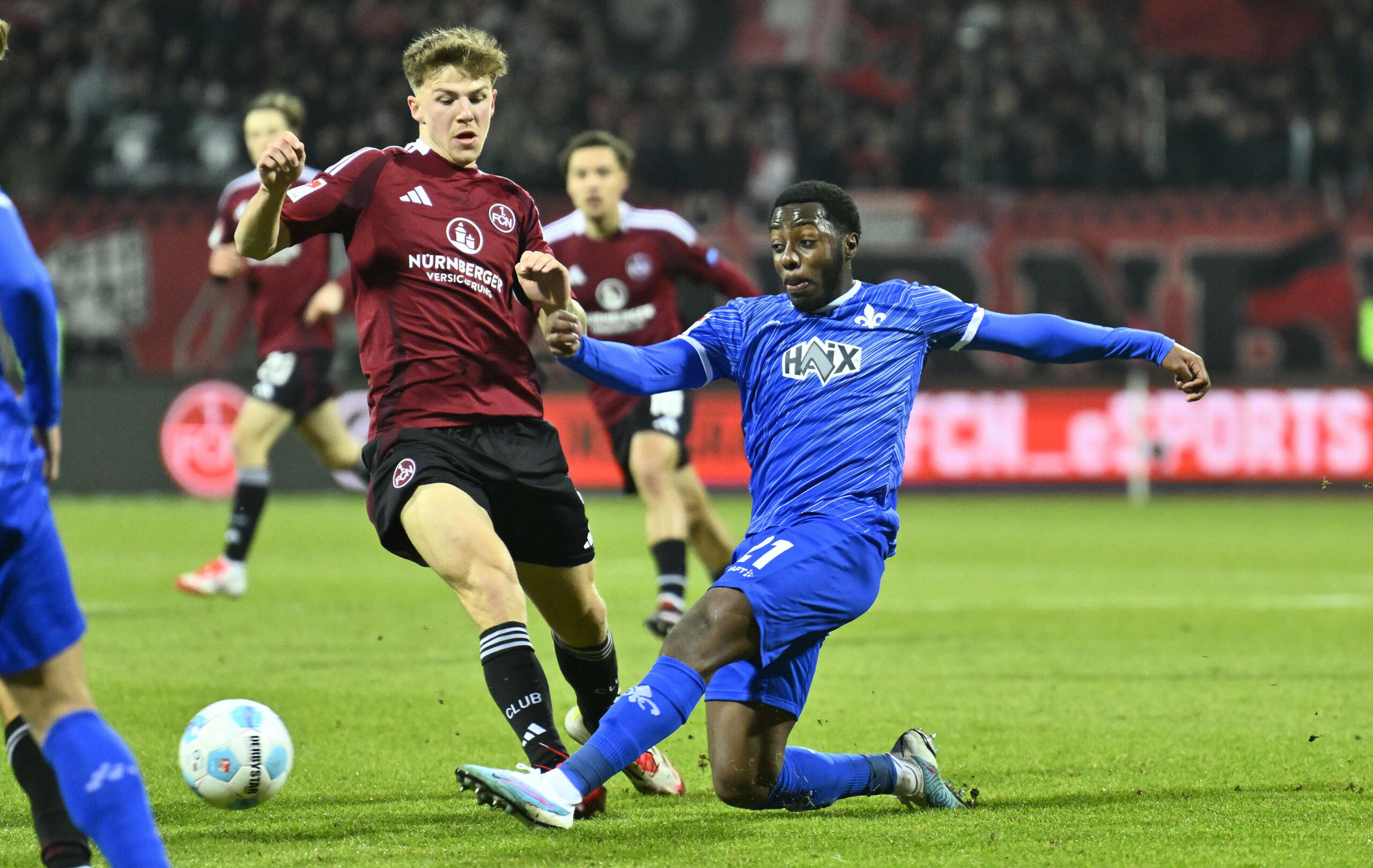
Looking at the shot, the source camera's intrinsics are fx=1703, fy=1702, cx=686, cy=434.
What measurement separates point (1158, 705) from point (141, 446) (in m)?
13.7

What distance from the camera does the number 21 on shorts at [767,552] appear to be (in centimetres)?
445

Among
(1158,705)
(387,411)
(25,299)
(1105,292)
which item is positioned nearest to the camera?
(25,299)

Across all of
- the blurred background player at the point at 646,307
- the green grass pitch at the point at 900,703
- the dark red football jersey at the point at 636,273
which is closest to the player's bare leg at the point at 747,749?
the green grass pitch at the point at 900,703

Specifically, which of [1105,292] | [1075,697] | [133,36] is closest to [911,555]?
[1075,697]

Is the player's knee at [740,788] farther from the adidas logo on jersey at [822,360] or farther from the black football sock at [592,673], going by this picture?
the adidas logo on jersey at [822,360]

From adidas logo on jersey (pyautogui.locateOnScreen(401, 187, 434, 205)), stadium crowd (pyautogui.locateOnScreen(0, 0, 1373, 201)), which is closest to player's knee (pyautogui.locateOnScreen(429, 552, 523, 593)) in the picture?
adidas logo on jersey (pyautogui.locateOnScreen(401, 187, 434, 205))

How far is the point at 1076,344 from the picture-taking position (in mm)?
4715

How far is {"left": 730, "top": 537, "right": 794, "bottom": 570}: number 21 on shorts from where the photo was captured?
14.6ft

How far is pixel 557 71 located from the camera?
854 inches

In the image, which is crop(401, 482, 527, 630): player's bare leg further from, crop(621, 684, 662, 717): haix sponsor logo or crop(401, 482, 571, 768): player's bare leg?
crop(621, 684, 662, 717): haix sponsor logo

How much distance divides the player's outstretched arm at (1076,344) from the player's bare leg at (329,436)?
612 centimetres

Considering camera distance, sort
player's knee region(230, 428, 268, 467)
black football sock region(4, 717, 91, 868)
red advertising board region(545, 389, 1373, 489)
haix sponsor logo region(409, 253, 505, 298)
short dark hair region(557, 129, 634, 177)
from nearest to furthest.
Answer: black football sock region(4, 717, 91, 868) < haix sponsor logo region(409, 253, 505, 298) < short dark hair region(557, 129, 634, 177) < player's knee region(230, 428, 268, 467) < red advertising board region(545, 389, 1373, 489)

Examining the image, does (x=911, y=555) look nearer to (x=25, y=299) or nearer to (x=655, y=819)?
(x=655, y=819)

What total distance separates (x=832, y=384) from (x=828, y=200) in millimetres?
508
